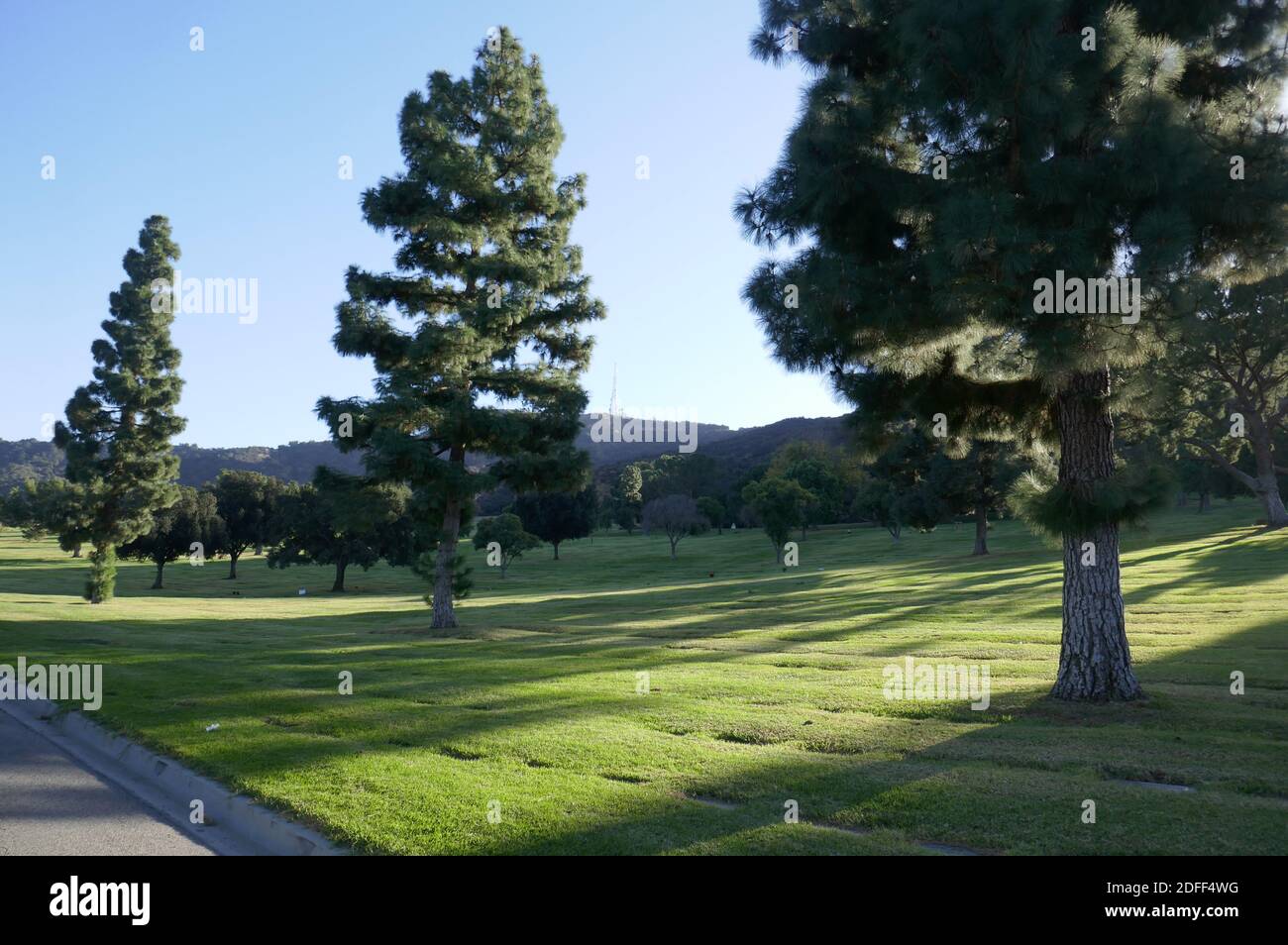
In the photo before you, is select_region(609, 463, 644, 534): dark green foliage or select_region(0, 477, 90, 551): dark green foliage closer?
select_region(0, 477, 90, 551): dark green foliage

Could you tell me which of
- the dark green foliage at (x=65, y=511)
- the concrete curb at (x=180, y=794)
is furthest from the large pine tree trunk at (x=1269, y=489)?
the dark green foliage at (x=65, y=511)

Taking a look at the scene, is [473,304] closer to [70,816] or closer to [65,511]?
[70,816]

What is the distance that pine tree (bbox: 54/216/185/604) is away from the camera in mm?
37156

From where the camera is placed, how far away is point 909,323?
9633 millimetres

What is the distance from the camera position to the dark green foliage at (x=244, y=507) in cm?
6644

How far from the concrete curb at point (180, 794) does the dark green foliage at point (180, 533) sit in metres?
50.4

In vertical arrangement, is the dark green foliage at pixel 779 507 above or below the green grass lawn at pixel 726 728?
above

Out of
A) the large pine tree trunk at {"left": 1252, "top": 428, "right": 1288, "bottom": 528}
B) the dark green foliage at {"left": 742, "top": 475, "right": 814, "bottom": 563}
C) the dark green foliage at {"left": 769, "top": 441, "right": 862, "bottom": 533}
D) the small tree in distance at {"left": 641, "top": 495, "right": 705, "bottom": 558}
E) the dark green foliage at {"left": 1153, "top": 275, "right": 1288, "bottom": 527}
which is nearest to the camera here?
the dark green foliage at {"left": 1153, "top": 275, "right": 1288, "bottom": 527}

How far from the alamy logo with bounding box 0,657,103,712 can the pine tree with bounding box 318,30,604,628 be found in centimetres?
763

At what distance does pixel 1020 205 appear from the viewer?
29.6 feet

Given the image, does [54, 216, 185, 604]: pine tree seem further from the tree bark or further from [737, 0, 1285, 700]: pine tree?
[737, 0, 1285, 700]: pine tree

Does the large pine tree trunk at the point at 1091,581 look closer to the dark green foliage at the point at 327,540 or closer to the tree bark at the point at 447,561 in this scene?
the tree bark at the point at 447,561
